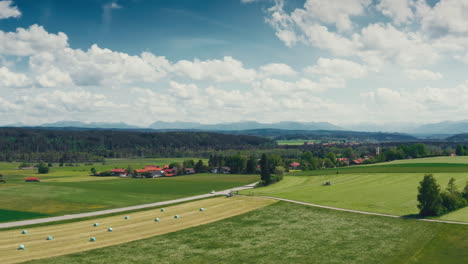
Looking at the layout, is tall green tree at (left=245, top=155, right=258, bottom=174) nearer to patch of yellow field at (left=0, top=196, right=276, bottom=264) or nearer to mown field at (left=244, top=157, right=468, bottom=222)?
mown field at (left=244, top=157, right=468, bottom=222)

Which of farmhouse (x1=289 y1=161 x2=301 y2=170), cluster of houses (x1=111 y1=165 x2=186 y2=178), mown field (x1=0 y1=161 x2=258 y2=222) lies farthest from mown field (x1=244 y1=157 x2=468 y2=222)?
cluster of houses (x1=111 y1=165 x2=186 y2=178)

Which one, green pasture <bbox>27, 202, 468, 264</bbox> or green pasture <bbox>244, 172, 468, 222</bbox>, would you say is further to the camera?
green pasture <bbox>244, 172, 468, 222</bbox>

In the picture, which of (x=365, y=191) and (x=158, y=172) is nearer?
(x=365, y=191)

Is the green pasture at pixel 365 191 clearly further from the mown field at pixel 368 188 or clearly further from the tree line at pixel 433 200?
the tree line at pixel 433 200

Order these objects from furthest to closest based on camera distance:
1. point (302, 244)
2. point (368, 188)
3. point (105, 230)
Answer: point (368, 188) → point (105, 230) → point (302, 244)

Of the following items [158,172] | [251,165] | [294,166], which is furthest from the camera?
[294,166]

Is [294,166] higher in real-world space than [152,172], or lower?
higher

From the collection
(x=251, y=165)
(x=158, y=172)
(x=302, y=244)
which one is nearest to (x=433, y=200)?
(x=302, y=244)

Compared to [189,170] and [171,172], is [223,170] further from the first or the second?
[171,172]
